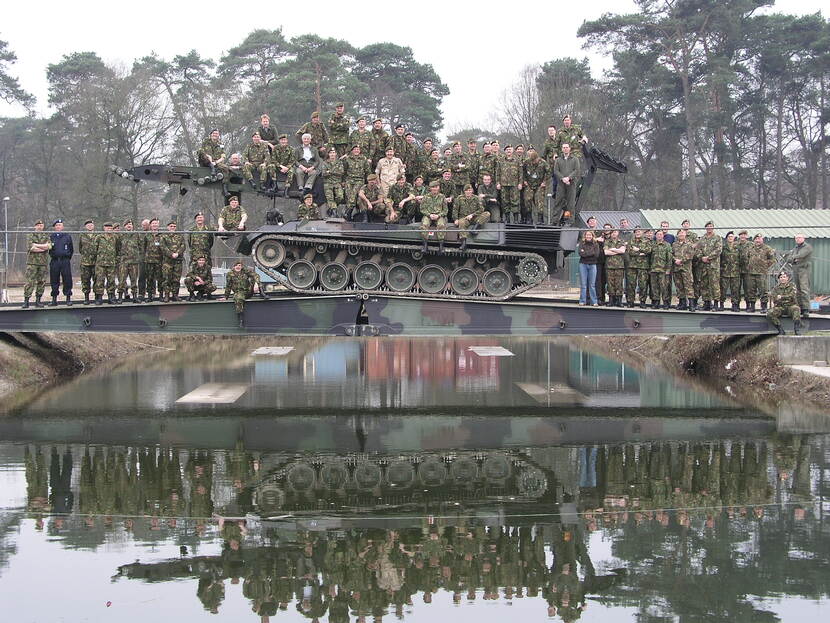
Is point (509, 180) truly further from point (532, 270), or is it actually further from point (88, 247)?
point (88, 247)

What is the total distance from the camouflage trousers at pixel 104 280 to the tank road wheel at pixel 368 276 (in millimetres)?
4132

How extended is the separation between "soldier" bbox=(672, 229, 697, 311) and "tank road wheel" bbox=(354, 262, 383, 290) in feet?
16.7

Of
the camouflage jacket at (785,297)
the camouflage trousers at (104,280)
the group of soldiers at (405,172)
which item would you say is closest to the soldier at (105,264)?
the camouflage trousers at (104,280)

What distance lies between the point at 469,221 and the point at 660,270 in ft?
11.0

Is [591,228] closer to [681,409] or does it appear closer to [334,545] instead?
[681,409]

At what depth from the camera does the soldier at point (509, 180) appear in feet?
61.8

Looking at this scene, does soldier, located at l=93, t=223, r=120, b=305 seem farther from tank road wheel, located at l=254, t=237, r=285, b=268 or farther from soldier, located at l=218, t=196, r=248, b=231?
tank road wheel, located at l=254, t=237, r=285, b=268

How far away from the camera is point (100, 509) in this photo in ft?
31.2

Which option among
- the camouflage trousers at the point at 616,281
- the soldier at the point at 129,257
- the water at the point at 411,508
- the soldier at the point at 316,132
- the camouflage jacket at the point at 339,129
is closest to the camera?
the water at the point at 411,508

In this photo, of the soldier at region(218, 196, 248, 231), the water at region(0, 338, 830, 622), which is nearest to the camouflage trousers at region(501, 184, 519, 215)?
the water at region(0, 338, 830, 622)

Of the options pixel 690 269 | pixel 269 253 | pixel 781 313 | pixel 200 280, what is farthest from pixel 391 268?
pixel 781 313

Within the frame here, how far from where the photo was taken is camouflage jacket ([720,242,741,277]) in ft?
60.2

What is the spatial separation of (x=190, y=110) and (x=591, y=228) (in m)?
40.9

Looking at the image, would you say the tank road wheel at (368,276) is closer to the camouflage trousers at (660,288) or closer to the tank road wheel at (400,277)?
the tank road wheel at (400,277)
